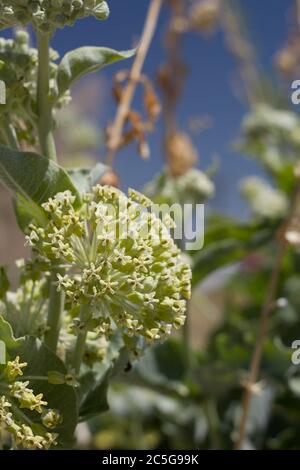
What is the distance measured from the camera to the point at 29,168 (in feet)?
1.53

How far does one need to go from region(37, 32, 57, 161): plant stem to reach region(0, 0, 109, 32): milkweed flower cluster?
0.02 meters

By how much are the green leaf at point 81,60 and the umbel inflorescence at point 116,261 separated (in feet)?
0.28

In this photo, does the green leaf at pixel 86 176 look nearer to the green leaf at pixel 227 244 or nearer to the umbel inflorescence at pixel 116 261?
the umbel inflorescence at pixel 116 261

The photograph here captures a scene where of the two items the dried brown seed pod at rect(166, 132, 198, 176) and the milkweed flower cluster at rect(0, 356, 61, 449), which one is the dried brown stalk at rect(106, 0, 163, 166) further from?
the milkweed flower cluster at rect(0, 356, 61, 449)

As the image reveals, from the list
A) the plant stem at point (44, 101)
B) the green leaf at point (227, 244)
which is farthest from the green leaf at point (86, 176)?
the green leaf at point (227, 244)

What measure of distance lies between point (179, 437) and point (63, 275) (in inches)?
24.0

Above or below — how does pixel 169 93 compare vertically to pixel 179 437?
above

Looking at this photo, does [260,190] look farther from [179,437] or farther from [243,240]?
[179,437]

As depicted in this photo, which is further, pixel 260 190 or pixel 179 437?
pixel 260 190

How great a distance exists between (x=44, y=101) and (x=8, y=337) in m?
0.16

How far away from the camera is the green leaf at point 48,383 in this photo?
1.53 ft

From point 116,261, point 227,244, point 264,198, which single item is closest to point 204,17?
point 264,198
